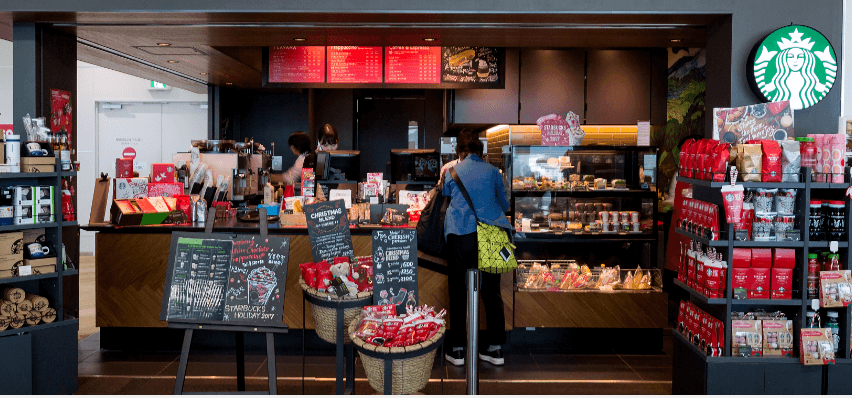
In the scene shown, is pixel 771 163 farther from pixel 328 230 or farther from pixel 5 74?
pixel 5 74

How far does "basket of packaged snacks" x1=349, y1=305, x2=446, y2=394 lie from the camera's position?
7.93ft

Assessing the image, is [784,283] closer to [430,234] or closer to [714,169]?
[714,169]

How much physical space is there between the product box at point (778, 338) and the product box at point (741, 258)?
0.36 m

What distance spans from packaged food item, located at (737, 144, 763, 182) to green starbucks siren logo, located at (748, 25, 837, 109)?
0.49 metres

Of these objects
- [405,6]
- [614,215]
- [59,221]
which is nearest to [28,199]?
[59,221]

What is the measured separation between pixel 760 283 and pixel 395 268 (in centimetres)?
190

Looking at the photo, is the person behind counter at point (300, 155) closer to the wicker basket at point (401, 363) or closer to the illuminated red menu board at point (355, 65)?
the illuminated red menu board at point (355, 65)

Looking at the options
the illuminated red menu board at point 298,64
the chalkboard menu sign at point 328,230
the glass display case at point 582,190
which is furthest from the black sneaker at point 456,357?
the illuminated red menu board at point 298,64

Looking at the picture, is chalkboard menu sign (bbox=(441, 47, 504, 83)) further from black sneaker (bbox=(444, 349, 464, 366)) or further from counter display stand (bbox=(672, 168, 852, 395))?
counter display stand (bbox=(672, 168, 852, 395))

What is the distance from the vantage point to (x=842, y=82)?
3.25m

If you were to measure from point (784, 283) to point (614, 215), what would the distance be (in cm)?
176

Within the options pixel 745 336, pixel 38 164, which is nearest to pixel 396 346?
pixel 745 336

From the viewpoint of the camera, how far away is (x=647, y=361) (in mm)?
4402

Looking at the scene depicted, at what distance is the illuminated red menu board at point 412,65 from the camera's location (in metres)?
5.30
